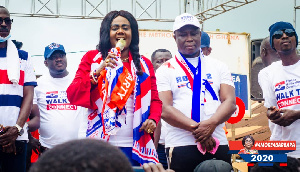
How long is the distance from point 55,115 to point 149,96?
7.73 feet

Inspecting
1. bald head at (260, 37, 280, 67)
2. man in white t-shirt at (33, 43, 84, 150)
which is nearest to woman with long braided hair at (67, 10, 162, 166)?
man in white t-shirt at (33, 43, 84, 150)

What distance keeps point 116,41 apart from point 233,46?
26.2 ft

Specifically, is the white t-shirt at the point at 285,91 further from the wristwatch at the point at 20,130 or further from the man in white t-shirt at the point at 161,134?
the wristwatch at the point at 20,130

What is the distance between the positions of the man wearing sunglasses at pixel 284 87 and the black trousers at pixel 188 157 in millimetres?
822

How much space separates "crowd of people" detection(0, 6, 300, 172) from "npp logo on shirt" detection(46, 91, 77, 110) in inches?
15.0

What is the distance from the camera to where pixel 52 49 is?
6.08m

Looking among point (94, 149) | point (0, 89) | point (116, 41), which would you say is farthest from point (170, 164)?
point (94, 149)

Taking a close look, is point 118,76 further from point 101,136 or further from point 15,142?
point 15,142

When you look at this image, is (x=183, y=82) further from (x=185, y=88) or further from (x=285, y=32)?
A: (x=285, y=32)

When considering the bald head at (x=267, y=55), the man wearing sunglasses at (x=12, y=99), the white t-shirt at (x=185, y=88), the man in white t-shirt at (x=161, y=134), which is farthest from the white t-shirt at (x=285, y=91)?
the man wearing sunglasses at (x=12, y=99)

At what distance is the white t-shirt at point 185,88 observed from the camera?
3.89m

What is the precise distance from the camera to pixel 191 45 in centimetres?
413

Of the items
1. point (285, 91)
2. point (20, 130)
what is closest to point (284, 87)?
point (285, 91)

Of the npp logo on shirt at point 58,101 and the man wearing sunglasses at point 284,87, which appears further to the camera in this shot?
the npp logo on shirt at point 58,101
